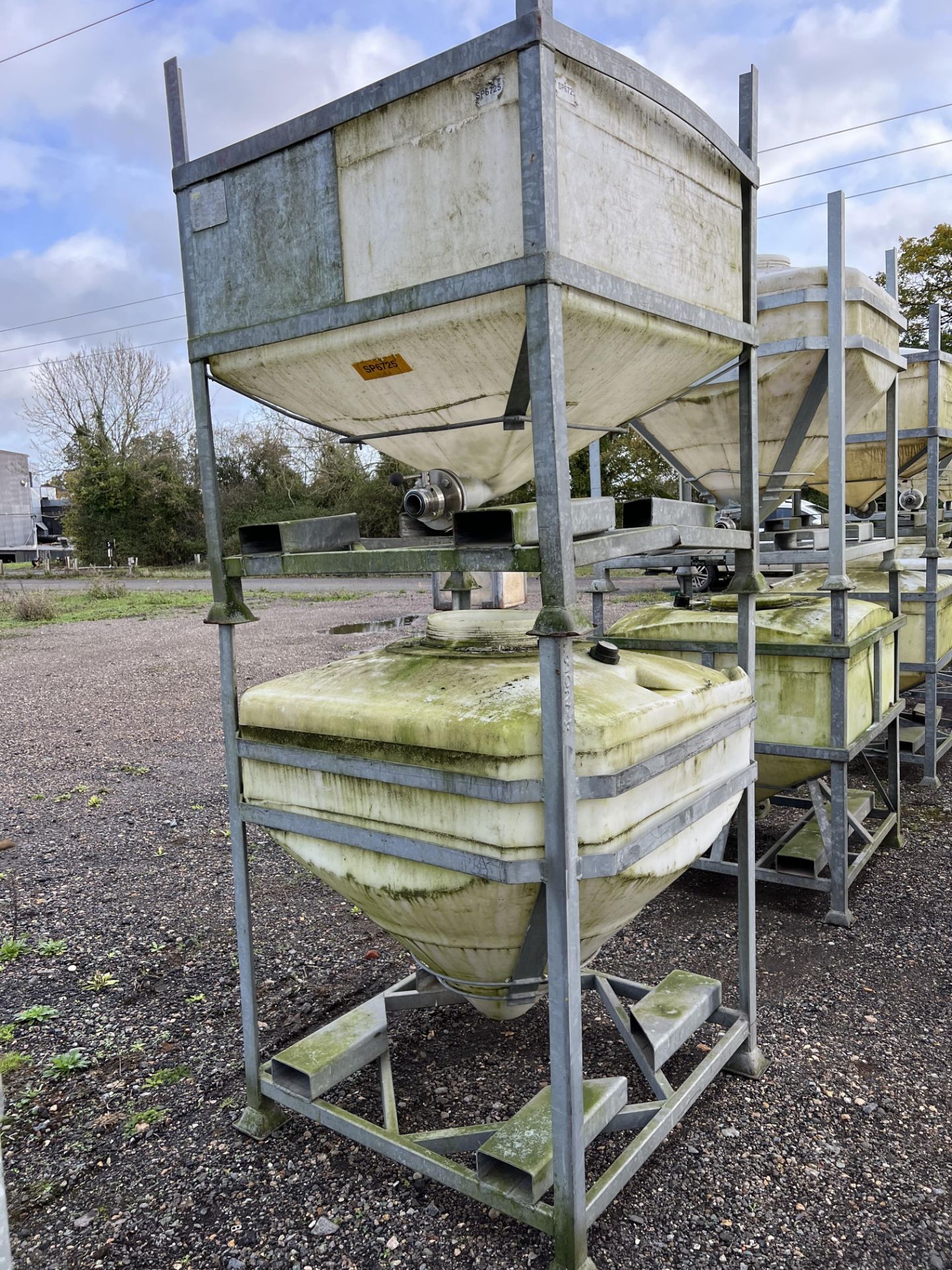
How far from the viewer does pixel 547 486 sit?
182 cm

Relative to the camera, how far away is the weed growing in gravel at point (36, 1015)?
330 cm

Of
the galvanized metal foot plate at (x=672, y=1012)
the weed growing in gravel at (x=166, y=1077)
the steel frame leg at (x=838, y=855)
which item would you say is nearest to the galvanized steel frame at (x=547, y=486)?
the galvanized metal foot plate at (x=672, y=1012)

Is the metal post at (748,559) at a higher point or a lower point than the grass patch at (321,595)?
higher

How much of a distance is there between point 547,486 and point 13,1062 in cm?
281

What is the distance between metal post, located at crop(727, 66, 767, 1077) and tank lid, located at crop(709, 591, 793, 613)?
1.44m

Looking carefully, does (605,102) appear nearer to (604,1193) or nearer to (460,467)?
(460,467)

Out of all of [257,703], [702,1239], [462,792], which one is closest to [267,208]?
[257,703]

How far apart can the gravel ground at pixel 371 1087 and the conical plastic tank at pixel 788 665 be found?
759mm

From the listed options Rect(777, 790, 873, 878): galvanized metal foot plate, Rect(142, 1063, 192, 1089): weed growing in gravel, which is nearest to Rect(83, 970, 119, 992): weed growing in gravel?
Rect(142, 1063, 192, 1089): weed growing in gravel

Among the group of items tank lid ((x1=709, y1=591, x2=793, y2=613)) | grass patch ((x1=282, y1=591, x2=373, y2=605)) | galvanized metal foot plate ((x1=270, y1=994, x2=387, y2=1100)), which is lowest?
galvanized metal foot plate ((x1=270, y1=994, x2=387, y2=1100))

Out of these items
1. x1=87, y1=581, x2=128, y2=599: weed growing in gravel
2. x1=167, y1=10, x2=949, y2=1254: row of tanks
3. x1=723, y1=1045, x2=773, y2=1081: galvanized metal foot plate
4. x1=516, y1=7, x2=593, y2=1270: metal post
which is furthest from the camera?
x1=87, y1=581, x2=128, y2=599: weed growing in gravel

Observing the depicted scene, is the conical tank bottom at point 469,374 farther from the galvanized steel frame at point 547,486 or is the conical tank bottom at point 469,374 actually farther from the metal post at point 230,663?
the metal post at point 230,663

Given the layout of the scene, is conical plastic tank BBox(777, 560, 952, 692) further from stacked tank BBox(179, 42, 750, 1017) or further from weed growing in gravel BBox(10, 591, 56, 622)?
weed growing in gravel BBox(10, 591, 56, 622)

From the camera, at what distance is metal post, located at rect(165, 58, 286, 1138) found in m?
2.36
